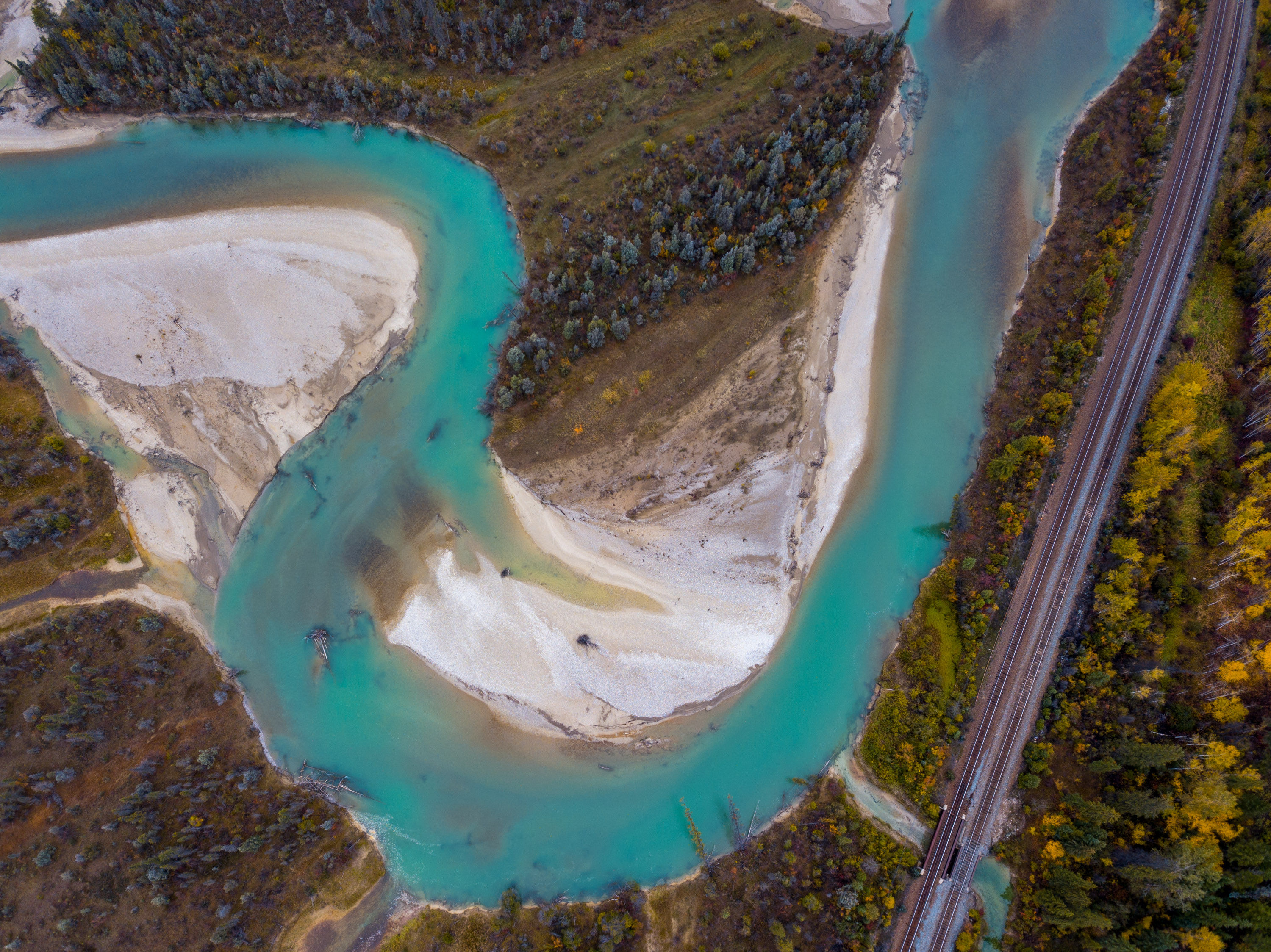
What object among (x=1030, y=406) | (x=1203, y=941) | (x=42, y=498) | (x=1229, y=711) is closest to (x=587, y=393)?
(x=1030, y=406)

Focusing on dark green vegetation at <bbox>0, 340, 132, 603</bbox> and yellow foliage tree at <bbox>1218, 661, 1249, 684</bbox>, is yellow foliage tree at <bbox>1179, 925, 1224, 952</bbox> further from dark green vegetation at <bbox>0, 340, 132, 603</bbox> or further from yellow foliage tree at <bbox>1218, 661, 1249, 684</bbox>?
dark green vegetation at <bbox>0, 340, 132, 603</bbox>

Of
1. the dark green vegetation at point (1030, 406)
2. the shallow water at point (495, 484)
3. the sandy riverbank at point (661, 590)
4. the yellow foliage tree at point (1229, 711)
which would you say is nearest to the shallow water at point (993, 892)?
the dark green vegetation at point (1030, 406)

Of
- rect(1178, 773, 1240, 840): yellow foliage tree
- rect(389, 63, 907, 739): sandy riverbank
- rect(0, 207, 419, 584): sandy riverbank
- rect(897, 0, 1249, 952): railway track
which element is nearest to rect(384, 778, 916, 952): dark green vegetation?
rect(897, 0, 1249, 952): railway track

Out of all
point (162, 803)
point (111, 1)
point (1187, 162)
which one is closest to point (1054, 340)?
point (1187, 162)

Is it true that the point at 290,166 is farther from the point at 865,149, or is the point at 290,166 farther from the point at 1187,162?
the point at 1187,162

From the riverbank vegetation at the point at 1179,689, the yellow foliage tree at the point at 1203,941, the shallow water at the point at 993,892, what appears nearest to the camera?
the yellow foliage tree at the point at 1203,941

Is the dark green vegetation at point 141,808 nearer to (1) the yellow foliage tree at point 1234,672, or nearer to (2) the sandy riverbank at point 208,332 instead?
(2) the sandy riverbank at point 208,332
